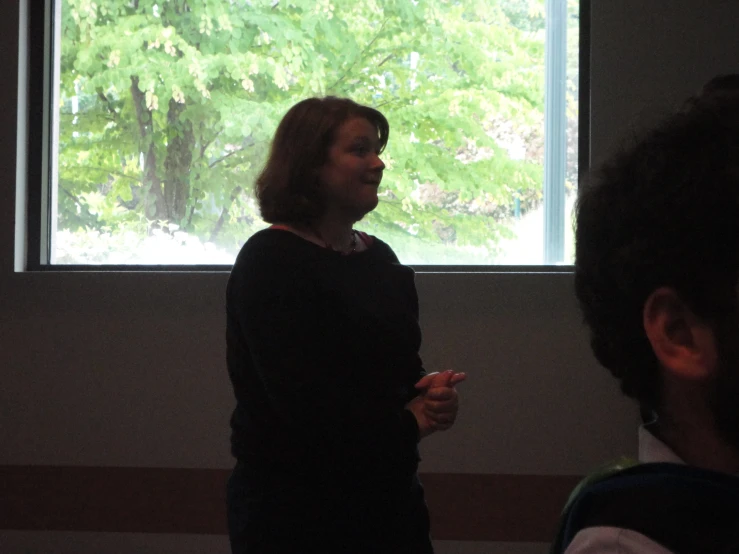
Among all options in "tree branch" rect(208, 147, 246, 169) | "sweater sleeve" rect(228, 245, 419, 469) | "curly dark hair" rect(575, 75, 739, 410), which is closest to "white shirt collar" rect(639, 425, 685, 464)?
"curly dark hair" rect(575, 75, 739, 410)

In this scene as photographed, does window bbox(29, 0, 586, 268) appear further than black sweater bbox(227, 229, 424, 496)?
Yes

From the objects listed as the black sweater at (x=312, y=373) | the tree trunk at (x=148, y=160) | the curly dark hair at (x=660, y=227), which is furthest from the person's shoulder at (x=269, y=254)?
the tree trunk at (x=148, y=160)

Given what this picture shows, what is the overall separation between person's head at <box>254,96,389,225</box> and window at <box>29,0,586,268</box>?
1526mm

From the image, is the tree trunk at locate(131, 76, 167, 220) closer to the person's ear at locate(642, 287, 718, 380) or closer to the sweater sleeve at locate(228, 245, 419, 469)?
the sweater sleeve at locate(228, 245, 419, 469)

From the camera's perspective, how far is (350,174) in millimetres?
1685

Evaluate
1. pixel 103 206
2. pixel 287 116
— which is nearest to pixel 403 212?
pixel 103 206

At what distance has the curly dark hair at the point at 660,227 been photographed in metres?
0.49

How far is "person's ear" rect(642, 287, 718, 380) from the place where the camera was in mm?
→ 511

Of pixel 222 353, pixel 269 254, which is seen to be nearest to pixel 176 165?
pixel 222 353

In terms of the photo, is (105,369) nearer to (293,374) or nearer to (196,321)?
(196,321)

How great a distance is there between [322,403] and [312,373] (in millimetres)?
57

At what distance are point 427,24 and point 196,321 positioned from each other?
1.54 metres

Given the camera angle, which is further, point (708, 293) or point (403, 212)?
point (403, 212)

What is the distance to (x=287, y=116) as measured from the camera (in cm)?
172
